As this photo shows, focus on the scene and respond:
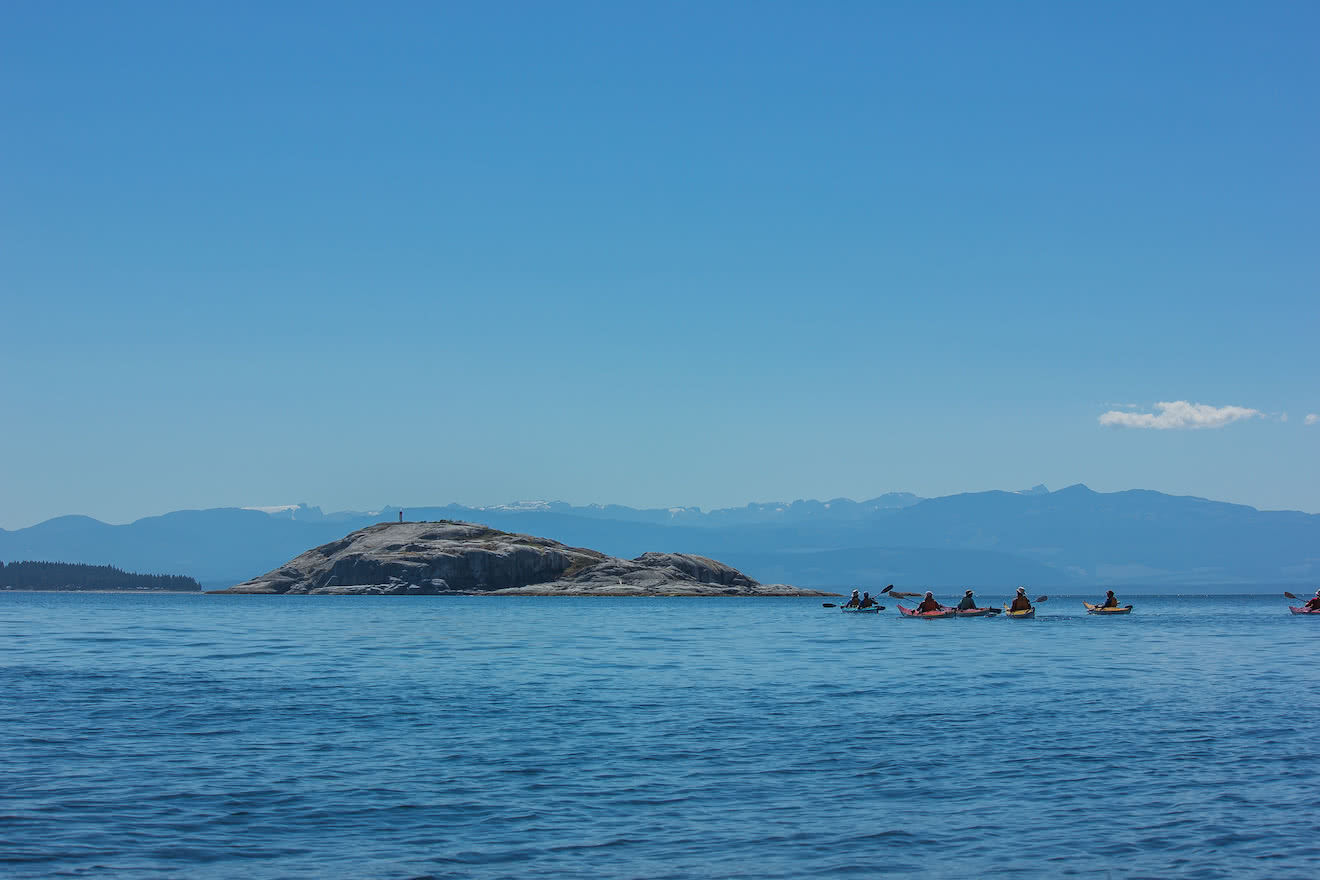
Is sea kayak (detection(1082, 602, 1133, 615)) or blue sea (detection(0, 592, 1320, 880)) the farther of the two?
sea kayak (detection(1082, 602, 1133, 615))

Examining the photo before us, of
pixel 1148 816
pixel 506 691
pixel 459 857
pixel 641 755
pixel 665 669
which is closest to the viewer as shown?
pixel 459 857

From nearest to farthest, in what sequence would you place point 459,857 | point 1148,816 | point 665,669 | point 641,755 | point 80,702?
point 459,857
point 1148,816
point 641,755
point 80,702
point 665,669

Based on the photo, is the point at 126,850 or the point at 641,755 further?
the point at 641,755

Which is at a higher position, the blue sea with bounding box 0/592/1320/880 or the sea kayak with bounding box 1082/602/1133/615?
the blue sea with bounding box 0/592/1320/880

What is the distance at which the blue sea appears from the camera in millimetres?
18891

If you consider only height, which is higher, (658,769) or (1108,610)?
(658,769)

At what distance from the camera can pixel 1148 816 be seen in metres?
21.7

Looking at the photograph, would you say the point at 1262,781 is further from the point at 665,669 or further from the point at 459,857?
the point at 665,669

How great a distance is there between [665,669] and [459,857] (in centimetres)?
3564

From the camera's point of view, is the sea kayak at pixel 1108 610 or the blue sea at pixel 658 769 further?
the sea kayak at pixel 1108 610

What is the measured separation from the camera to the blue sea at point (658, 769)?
62.0 ft

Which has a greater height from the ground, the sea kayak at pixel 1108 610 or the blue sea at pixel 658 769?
the blue sea at pixel 658 769

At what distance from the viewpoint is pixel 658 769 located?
26594 mm

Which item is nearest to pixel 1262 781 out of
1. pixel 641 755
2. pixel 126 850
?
pixel 641 755
